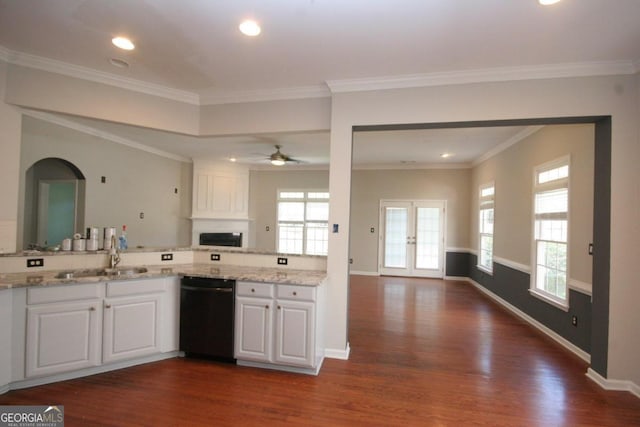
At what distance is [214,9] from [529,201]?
4.63m

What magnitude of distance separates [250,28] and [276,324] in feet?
8.18

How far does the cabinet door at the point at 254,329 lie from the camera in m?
2.78

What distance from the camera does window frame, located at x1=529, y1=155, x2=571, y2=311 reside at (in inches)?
139

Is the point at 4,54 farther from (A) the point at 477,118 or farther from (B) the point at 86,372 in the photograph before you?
(A) the point at 477,118

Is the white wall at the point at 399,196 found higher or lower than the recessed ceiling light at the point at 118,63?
lower

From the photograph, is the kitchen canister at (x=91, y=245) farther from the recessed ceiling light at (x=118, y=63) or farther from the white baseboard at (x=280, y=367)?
the white baseboard at (x=280, y=367)

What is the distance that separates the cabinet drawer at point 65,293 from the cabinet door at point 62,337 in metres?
0.05

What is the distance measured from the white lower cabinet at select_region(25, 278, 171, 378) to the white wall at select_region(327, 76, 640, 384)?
1740mm

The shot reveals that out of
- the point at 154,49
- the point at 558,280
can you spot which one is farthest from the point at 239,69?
the point at 558,280

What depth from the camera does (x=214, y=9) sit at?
2070 millimetres

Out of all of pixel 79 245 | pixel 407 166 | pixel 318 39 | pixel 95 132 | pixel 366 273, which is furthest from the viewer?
pixel 366 273

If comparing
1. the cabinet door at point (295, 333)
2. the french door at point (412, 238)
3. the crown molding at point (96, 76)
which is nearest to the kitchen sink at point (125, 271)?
the cabinet door at point (295, 333)

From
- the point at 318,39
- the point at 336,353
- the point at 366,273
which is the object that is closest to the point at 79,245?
the point at 336,353

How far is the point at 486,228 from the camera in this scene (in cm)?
620
